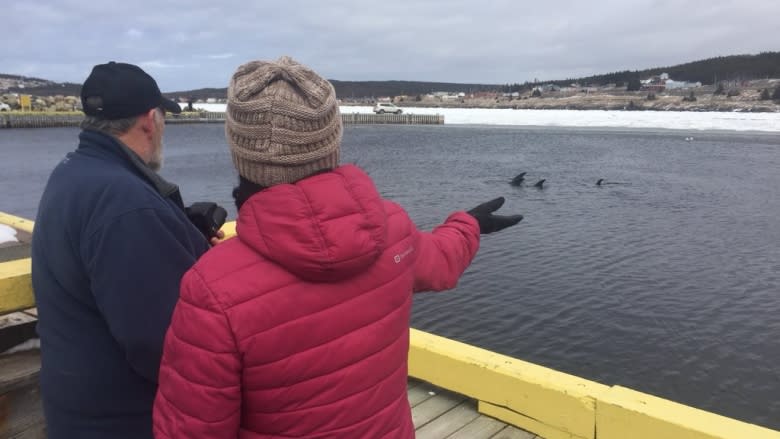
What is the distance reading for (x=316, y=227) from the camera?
135cm

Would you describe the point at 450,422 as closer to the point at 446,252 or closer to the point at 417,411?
the point at 417,411

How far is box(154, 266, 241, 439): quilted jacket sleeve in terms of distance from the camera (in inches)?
52.5

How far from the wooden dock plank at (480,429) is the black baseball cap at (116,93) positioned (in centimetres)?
245

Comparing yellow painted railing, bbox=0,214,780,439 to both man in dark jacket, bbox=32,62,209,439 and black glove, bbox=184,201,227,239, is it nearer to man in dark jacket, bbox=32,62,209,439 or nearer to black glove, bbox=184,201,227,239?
black glove, bbox=184,201,227,239

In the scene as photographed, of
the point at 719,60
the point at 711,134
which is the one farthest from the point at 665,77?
the point at 711,134

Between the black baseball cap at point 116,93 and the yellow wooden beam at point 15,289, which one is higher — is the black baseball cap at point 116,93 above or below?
above

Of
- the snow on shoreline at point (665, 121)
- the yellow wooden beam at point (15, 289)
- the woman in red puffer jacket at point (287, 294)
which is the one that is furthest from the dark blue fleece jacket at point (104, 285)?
the snow on shoreline at point (665, 121)

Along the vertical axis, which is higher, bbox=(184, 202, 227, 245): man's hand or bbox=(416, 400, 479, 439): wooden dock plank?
bbox=(184, 202, 227, 245): man's hand

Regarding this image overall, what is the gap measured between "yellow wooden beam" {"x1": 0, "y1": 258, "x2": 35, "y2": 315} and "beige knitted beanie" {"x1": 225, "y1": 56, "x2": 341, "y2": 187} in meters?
2.15

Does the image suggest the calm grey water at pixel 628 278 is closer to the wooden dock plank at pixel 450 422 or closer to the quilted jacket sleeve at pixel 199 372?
the wooden dock plank at pixel 450 422

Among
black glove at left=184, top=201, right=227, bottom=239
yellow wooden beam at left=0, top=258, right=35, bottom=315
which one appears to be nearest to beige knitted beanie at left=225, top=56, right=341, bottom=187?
black glove at left=184, top=201, right=227, bottom=239

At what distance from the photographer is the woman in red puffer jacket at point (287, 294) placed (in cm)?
135

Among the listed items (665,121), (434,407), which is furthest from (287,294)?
(665,121)

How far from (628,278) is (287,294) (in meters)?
12.1
